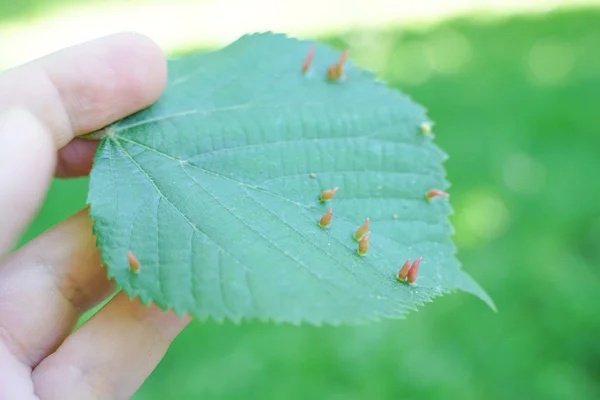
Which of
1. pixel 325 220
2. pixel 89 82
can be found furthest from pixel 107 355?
pixel 89 82

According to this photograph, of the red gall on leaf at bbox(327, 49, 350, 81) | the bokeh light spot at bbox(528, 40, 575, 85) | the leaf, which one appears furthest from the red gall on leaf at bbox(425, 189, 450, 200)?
the bokeh light spot at bbox(528, 40, 575, 85)

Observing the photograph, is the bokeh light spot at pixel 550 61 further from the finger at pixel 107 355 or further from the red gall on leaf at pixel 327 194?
the finger at pixel 107 355

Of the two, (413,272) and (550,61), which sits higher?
(413,272)

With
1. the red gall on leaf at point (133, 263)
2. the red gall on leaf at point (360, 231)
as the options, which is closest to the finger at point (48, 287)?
the red gall on leaf at point (133, 263)

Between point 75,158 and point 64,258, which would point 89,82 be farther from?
point 64,258

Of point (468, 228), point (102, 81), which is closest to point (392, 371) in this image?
point (468, 228)

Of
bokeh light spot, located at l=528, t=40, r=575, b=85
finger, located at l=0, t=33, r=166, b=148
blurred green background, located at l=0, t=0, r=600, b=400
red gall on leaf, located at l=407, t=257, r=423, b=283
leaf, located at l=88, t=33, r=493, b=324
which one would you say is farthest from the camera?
bokeh light spot, located at l=528, t=40, r=575, b=85

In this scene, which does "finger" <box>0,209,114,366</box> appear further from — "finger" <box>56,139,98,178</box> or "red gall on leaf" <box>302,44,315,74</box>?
"red gall on leaf" <box>302,44,315,74</box>
